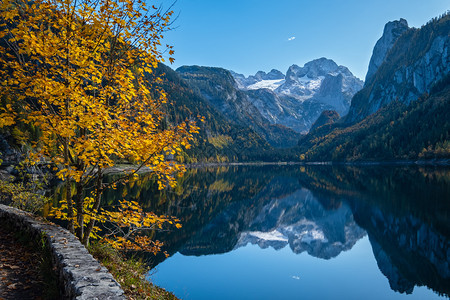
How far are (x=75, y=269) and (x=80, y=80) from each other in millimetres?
6390

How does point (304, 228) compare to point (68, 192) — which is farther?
point (304, 228)

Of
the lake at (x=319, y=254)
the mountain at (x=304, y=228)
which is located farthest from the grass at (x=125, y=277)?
the mountain at (x=304, y=228)

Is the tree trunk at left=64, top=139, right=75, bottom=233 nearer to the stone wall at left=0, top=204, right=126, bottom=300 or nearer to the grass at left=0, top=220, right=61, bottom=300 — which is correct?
the stone wall at left=0, top=204, right=126, bottom=300

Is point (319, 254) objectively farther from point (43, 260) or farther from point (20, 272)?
point (20, 272)

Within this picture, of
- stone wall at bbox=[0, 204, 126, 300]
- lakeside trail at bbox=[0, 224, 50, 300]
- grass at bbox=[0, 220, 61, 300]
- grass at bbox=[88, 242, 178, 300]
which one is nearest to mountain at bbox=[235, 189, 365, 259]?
grass at bbox=[88, 242, 178, 300]

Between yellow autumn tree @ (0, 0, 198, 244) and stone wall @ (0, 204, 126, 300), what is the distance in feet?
4.52

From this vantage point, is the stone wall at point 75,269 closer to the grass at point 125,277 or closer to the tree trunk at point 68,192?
the tree trunk at point 68,192

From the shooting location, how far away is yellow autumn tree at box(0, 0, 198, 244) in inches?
348

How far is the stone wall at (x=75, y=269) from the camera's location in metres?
6.66

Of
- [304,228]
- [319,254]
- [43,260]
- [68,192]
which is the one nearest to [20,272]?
[43,260]

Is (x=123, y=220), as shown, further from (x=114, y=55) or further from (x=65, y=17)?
(x=65, y=17)

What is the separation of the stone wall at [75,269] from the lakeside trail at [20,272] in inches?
27.7

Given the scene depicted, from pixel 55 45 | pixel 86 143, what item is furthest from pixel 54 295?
pixel 55 45

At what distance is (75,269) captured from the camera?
25.4ft
